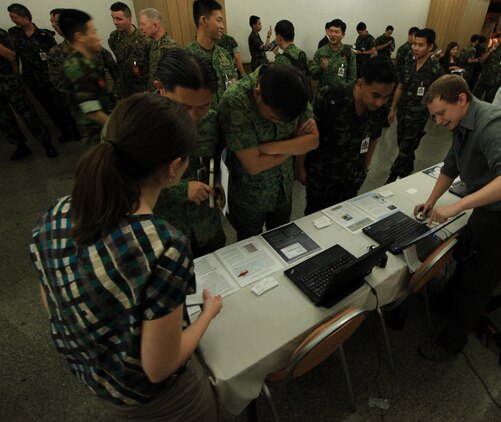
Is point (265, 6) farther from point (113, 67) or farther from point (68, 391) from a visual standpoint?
point (68, 391)

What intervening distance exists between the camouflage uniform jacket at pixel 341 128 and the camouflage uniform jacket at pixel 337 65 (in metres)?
2.73

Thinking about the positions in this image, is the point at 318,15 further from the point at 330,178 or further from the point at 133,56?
the point at 330,178

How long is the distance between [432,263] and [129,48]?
4.05 metres

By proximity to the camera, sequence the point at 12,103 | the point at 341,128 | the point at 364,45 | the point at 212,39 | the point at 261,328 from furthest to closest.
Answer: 1. the point at 364,45
2. the point at 12,103
3. the point at 212,39
4. the point at 341,128
5. the point at 261,328

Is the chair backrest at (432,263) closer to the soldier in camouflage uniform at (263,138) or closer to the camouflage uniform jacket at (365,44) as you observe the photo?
the soldier in camouflage uniform at (263,138)

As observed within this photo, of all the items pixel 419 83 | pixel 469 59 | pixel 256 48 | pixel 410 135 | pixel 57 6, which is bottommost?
pixel 410 135

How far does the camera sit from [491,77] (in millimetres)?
5621

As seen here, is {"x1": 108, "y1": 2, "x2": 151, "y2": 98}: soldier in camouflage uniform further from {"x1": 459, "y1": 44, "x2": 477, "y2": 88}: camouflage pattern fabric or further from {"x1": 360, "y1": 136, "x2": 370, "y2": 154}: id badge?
{"x1": 459, "y1": 44, "x2": 477, "y2": 88}: camouflage pattern fabric

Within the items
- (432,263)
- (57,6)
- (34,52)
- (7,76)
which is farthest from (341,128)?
(57,6)

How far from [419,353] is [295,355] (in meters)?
1.16

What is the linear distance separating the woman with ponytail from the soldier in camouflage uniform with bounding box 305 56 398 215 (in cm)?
128

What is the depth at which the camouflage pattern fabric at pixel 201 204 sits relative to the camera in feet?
4.44

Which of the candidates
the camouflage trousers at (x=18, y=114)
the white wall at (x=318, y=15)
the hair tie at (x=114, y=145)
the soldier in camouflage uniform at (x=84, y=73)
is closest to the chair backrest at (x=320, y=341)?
the hair tie at (x=114, y=145)

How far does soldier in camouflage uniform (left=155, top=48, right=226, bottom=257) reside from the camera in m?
1.15
